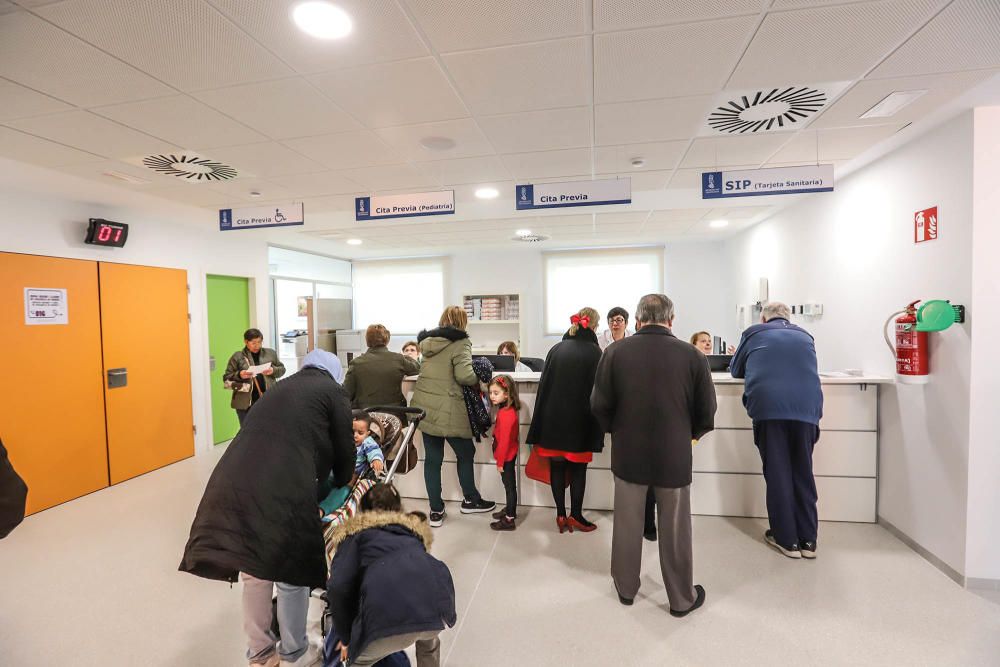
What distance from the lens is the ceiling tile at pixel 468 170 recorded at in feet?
12.1

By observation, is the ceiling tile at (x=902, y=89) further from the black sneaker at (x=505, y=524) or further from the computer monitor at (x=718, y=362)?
the black sneaker at (x=505, y=524)

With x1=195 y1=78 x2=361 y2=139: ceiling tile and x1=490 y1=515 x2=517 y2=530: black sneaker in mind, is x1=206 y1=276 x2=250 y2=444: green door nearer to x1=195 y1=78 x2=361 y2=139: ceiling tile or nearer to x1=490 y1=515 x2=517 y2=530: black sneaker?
x1=195 y1=78 x2=361 y2=139: ceiling tile

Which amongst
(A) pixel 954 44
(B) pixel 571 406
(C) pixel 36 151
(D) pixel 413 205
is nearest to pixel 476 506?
(B) pixel 571 406

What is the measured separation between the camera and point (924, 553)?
297cm

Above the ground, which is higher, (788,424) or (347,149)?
(347,149)

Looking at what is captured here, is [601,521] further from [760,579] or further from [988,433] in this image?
[988,433]

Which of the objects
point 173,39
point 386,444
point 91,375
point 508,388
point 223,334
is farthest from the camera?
point 223,334

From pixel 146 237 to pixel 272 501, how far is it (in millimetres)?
4709

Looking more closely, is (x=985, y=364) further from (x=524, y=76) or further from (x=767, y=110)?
(x=524, y=76)

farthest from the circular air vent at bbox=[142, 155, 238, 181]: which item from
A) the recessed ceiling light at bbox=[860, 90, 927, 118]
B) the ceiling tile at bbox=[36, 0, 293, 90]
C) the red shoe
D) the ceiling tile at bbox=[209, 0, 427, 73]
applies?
the recessed ceiling light at bbox=[860, 90, 927, 118]

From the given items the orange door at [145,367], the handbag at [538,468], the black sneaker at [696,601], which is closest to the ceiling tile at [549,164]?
the handbag at [538,468]

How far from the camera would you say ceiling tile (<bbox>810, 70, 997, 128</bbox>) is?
7.86 feet

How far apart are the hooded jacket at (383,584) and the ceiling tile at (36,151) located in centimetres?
332

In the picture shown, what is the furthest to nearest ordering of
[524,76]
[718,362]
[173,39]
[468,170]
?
[718,362] < [468,170] < [524,76] < [173,39]
